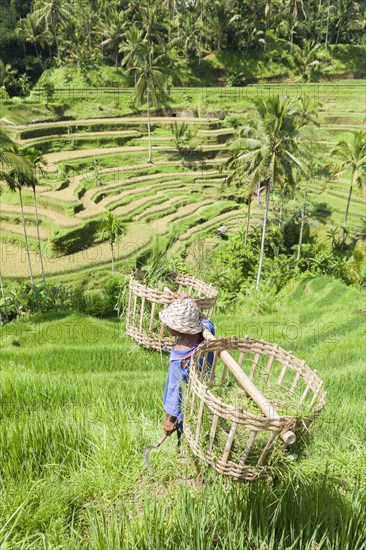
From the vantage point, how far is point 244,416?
1777mm

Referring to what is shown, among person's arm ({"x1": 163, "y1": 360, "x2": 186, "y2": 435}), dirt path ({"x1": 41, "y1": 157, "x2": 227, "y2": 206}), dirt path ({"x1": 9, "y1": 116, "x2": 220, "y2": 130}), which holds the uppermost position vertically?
person's arm ({"x1": 163, "y1": 360, "x2": 186, "y2": 435})

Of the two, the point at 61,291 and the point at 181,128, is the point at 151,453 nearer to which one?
the point at 61,291

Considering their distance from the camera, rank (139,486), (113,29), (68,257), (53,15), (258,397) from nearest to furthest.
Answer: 1. (258,397)
2. (139,486)
3. (68,257)
4. (53,15)
5. (113,29)

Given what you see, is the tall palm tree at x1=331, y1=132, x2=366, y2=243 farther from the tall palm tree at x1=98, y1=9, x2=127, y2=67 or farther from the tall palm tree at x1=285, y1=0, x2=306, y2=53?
the tall palm tree at x1=285, y1=0, x2=306, y2=53

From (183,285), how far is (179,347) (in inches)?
110

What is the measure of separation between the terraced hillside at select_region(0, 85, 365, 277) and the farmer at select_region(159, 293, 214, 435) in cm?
Answer: 1507

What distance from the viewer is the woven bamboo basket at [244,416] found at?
183 centimetres

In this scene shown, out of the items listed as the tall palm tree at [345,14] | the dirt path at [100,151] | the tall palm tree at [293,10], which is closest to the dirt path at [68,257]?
the dirt path at [100,151]

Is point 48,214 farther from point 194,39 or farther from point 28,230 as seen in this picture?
point 194,39

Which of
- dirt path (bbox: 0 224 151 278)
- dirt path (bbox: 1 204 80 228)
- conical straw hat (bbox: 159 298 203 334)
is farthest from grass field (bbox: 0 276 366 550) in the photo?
dirt path (bbox: 1 204 80 228)

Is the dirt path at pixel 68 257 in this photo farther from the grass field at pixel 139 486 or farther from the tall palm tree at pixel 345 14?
the tall palm tree at pixel 345 14

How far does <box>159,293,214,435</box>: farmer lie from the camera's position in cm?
240

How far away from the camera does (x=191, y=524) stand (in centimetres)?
194

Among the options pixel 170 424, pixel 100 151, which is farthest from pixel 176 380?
pixel 100 151
